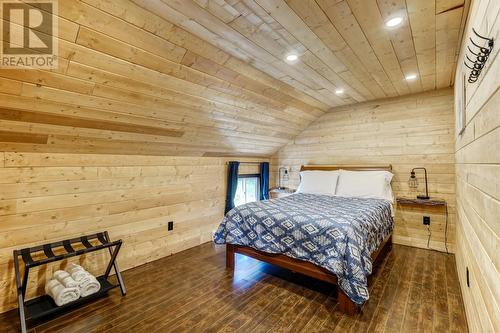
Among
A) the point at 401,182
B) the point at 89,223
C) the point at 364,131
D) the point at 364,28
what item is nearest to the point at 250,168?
the point at 364,131

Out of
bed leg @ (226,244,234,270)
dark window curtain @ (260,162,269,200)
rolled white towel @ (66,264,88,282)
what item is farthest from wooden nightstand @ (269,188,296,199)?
rolled white towel @ (66,264,88,282)

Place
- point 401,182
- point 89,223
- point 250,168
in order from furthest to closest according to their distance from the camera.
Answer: point 250,168
point 401,182
point 89,223

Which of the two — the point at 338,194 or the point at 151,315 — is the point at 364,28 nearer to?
the point at 338,194

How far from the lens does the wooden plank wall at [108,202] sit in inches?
81.4

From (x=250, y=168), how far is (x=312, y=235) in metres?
2.70

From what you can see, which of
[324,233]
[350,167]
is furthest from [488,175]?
[350,167]

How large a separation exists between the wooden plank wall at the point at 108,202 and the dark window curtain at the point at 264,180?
3.67 ft

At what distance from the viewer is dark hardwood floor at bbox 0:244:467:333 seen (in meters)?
1.88

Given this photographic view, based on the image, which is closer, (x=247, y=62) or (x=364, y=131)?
(x=247, y=62)

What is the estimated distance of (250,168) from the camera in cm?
479

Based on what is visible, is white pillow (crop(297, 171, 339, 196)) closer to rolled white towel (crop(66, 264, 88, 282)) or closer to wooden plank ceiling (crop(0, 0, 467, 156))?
wooden plank ceiling (crop(0, 0, 467, 156))

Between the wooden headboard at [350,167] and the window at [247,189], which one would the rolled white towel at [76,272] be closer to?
the window at [247,189]

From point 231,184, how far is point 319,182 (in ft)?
4.92

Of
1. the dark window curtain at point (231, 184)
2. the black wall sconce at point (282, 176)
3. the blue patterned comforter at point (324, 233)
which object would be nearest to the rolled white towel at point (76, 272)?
the blue patterned comforter at point (324, 233)
